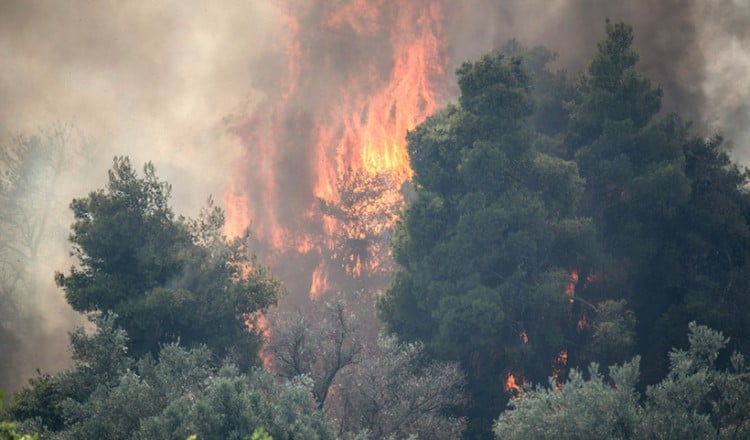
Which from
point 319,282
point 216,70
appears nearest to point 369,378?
point 319,282

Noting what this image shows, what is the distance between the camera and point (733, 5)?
180ft

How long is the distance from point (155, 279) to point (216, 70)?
1081 inches

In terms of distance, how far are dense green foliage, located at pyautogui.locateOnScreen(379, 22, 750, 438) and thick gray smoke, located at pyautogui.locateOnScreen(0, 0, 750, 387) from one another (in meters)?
11.0

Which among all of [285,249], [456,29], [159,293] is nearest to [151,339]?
[159,293]

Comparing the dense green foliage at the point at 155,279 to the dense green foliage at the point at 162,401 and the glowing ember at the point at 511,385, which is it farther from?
the glowing ember at the point at 511,385

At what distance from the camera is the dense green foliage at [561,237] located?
131ft

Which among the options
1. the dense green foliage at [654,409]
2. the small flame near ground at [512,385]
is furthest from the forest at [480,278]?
the dense green foliage at [654,409]

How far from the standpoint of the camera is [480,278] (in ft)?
135

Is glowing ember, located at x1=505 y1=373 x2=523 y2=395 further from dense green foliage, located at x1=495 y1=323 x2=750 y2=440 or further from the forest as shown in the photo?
dense green foliage, located at x1=495 y1=323 x2=750 y2=440

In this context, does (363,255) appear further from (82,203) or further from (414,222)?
(82,203)

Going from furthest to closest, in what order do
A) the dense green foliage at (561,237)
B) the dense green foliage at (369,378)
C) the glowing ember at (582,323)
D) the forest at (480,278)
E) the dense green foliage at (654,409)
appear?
the glowing ember at (582,323)
the dense green foliage at (561,237)
the forest at (480,278)
the dense green foliage at (369,378)
the dense green foliage at (654,409)

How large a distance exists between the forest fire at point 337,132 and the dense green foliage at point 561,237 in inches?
492

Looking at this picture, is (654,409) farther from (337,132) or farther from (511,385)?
(337,132)

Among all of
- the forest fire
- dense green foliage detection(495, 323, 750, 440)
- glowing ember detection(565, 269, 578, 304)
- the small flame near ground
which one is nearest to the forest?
the small flame near ground
